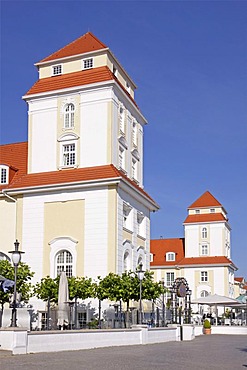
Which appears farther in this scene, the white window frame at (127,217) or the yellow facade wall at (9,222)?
the white window frame at (127,217)

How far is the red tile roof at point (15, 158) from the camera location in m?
41.6

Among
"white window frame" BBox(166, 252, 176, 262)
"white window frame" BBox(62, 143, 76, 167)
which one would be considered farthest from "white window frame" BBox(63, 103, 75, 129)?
"white window frame" BBox(166, 252, 176, 262)

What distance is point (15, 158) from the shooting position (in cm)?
4334

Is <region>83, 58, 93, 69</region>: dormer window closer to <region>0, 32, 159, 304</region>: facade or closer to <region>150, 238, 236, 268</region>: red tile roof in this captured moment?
<region>0, 32, 159, 304</region>: facade

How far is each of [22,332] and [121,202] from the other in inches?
723

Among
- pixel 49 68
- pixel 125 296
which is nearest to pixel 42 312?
pixel 125 296

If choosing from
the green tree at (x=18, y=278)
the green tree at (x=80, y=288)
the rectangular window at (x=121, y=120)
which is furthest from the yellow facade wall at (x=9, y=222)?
the rectangular window at (x=121, y=120)

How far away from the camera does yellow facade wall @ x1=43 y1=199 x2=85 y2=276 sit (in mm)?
36844

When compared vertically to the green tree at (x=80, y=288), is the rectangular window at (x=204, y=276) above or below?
above

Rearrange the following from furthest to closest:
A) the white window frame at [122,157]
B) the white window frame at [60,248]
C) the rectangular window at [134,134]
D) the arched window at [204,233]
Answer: the arched window at [204,233], the rectangular window at [134,134], the white window frame at [122,157], the white window frame at [60,248]

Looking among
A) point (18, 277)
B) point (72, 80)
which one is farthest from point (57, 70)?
point (18, 277)

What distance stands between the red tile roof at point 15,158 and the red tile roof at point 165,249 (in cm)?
3730

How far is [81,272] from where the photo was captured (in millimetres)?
36500

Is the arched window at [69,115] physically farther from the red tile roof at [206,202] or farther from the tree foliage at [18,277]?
the red tile roof at [206,202]
